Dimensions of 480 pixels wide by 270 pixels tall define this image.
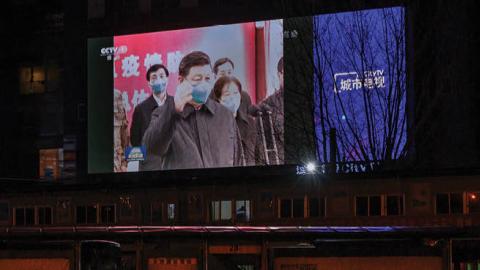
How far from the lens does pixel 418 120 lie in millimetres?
33938

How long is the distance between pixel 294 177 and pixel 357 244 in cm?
367

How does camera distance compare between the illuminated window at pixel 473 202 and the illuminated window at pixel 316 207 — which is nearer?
the illuminated window at pixel 473 202

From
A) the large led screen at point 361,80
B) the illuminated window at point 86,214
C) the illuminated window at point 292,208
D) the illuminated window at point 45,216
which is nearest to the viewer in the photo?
the illuminated window at point 292,208

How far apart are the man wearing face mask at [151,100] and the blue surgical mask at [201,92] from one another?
151 cm

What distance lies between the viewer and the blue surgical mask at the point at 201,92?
40.2m

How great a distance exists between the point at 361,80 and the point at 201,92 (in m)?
10.3

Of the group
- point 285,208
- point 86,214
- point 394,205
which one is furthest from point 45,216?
point 394,205

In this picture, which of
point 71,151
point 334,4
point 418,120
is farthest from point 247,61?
point 71,151

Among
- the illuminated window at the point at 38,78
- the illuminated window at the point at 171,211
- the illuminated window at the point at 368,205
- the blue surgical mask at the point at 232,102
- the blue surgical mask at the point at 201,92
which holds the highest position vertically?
the illuminated window at the point at 38,78

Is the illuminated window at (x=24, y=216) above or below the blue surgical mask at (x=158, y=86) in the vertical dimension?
below

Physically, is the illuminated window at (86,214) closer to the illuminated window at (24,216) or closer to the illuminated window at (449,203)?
the illuminated window at (24,216)

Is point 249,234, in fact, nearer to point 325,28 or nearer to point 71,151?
point 325,28

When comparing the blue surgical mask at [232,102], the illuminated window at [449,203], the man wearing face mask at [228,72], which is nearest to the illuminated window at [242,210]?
the illuminated window at [449,203]

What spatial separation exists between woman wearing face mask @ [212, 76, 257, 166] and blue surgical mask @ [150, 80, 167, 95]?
2799 mm
